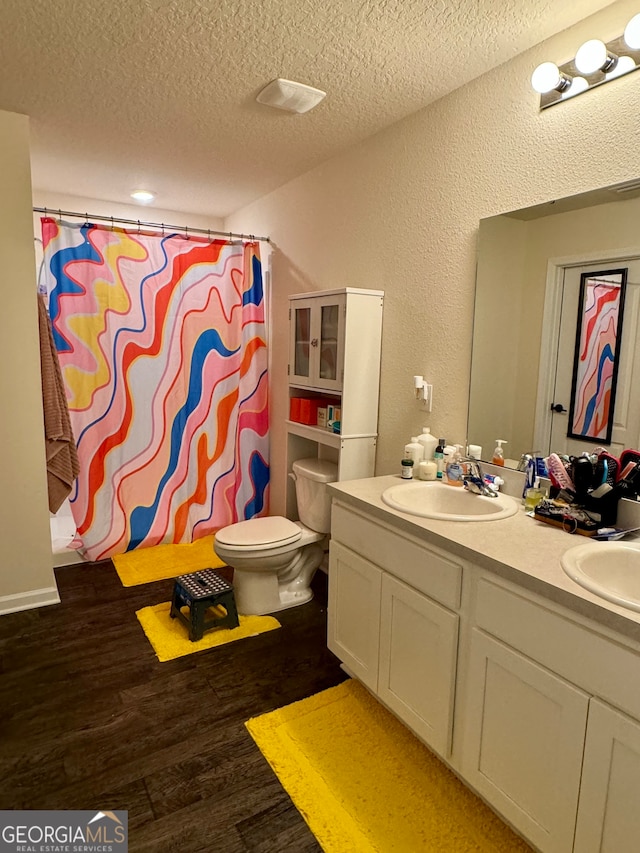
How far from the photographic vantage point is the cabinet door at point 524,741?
1208 millimetres

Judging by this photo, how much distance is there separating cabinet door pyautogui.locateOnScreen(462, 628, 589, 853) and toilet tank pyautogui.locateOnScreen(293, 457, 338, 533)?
1.34 m

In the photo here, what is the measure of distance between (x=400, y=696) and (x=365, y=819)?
36 cm

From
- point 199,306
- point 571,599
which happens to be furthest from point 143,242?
point 571,599

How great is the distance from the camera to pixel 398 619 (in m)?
1.75

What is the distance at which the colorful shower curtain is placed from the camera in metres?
2.99

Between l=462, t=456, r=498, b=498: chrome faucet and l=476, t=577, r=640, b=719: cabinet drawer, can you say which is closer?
l=476, t=577, r=640, b=719: cabinet drawer

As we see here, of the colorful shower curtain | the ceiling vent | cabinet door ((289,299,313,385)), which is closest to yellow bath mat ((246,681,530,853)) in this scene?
cabinet door ((289,299,313,385))

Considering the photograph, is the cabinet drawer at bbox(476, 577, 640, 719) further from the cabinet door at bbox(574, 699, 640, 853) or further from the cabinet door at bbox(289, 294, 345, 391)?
the cabinet door at bbox(289, 294, 345, 391)

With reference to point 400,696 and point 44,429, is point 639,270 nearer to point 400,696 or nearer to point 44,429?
point 400,696

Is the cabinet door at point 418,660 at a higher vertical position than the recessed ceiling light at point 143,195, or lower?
lower

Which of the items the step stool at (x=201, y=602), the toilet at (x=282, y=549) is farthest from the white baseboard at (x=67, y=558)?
the toilet at (x=282, y=549)

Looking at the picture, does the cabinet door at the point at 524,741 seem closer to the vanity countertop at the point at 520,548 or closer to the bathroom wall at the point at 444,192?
the vanity countertop at the point at 520,548

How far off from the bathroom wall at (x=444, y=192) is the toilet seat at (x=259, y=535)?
0.57m

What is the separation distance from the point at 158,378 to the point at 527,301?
2202 millimetres
